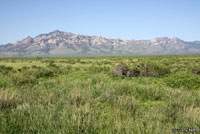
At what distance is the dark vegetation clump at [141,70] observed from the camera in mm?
15992

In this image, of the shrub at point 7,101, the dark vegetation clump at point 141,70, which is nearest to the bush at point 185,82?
the dark vegetation clump at point 141,70

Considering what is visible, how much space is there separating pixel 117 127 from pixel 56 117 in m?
1.74

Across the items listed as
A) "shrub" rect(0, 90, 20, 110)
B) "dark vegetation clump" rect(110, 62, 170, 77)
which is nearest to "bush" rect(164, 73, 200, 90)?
"dark vegetation clump" rect(110, 62, 170, 77)

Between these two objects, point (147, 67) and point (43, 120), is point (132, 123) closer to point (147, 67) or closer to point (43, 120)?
point (43, 120)

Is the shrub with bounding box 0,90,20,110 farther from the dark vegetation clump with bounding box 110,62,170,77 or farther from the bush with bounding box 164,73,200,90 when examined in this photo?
the dark vegetation clump with bounding box 110,62,170,77

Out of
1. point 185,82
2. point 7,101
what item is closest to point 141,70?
point 185,82

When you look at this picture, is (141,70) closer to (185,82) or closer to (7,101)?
(185,82)

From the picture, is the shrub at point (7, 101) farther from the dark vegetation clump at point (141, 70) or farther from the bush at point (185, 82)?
the dark vegetation clump at point (141, 70)

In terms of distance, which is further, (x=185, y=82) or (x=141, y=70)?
(x=141, y=70)

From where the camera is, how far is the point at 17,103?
6.10 metres

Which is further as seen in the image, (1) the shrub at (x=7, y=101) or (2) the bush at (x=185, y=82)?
(2) the bush at (x=185, y=82)

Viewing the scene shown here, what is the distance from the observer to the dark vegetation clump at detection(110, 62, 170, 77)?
52.5 ft

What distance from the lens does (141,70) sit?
644 inches

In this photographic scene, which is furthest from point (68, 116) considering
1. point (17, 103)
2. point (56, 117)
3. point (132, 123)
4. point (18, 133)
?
point (17, 103)
